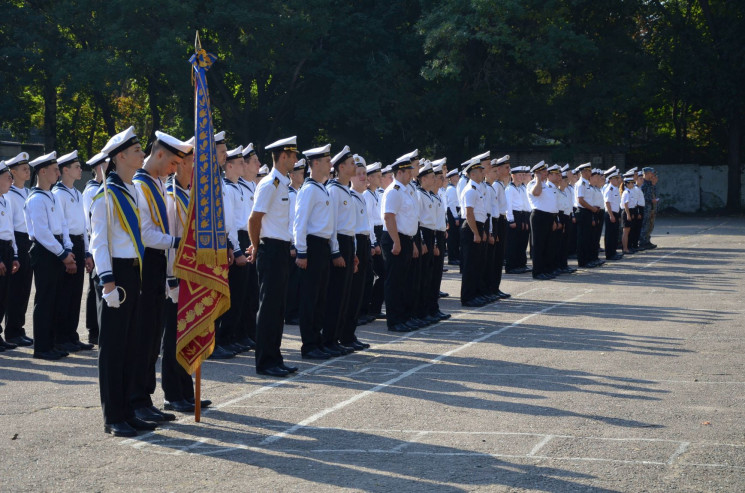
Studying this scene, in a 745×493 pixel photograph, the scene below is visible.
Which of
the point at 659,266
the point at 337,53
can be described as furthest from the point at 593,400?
the point at 337,53

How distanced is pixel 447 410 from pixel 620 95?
3569cm

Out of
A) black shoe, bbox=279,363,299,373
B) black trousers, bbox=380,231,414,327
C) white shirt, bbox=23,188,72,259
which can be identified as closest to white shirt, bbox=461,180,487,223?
black trousers, bbox=380,231,414,327

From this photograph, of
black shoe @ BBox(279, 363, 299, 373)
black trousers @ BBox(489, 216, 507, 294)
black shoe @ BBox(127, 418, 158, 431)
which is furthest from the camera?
black trousers @ BBox(489, 216, 507, 294)

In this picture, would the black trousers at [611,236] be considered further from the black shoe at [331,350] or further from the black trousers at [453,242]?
the black shoe at [331,350]

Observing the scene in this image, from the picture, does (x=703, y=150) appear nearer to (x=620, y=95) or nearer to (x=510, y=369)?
(x=620, y=95)

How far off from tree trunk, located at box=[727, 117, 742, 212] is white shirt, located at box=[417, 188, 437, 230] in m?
34.1

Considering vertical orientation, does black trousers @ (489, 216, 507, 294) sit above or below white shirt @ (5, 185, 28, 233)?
below

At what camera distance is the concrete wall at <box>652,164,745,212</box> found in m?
46.0

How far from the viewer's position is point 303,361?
1039cm

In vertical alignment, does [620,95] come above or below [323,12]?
below

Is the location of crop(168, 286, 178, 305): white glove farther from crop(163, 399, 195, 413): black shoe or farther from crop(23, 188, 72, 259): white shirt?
crop(23, 188, 72, 259): white shirt

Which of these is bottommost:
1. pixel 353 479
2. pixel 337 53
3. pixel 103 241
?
pixel 353 479

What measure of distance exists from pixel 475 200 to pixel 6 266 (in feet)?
23.1

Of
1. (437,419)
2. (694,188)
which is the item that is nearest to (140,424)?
(437,419)
